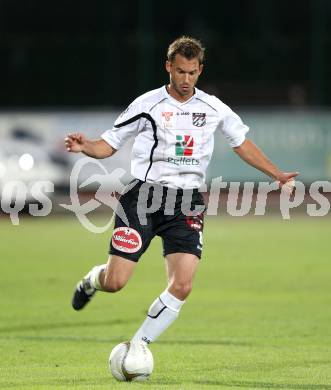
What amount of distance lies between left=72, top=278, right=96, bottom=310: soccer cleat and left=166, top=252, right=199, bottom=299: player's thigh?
1594mm

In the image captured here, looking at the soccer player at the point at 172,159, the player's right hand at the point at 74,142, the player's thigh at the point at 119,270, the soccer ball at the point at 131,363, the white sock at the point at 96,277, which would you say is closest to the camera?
the soccer ball at the point at 131,363

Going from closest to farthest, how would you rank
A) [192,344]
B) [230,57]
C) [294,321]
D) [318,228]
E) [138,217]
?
1. [138,217]
2. [192,344]
3. [294,321]
4. [318,228]
5. [230,57]

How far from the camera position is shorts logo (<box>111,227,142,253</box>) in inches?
327

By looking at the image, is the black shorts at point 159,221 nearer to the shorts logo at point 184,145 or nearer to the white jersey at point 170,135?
the white jersey at point 170,135

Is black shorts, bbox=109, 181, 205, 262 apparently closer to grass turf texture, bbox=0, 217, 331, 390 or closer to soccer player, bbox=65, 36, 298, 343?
soccer player, bbox=65, 36, 298, 343

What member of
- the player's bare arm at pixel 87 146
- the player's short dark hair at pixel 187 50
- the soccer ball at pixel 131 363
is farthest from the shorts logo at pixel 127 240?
the player's short dark hair at pixel 187 50

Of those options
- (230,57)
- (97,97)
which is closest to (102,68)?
(97,97)

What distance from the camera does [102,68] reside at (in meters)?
33.6

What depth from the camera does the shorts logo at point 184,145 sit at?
8.39 meters

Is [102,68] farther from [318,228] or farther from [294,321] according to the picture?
[294,321]

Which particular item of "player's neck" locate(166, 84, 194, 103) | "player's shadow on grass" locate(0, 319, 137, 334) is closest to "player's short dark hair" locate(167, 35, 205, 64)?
"player's neck" locate(166, 84, 194, 103)

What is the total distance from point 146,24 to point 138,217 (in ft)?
87.9

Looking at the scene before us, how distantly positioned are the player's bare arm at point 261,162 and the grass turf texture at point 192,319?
144 centimetres

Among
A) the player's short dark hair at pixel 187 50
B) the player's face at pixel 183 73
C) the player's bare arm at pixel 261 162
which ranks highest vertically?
the player's short dark hair at pixel 187 50
